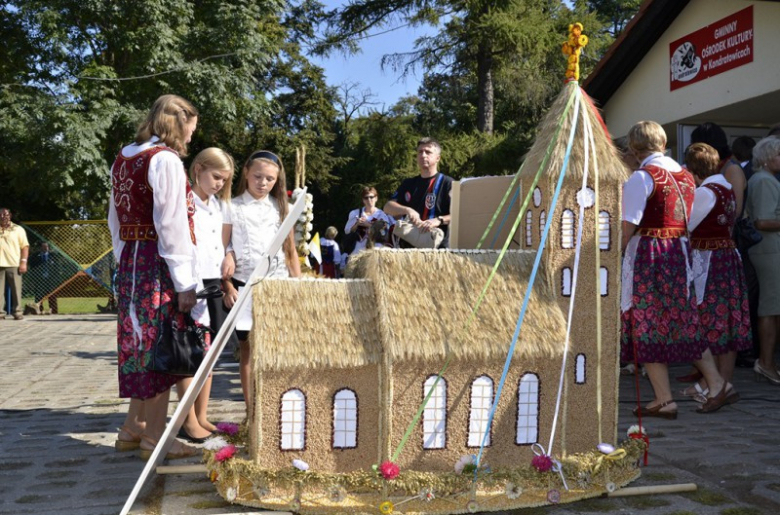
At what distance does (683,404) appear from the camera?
610 centimetres

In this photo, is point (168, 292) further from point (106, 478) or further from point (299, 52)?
point (299, 52)

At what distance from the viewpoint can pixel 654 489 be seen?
12.1 feet

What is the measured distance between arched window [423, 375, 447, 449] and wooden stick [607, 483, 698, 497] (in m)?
0.87

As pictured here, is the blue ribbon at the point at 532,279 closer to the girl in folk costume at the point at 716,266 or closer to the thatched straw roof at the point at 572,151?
the thatched straw roof at the point at 572,151

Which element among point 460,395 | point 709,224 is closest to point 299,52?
point 709,224

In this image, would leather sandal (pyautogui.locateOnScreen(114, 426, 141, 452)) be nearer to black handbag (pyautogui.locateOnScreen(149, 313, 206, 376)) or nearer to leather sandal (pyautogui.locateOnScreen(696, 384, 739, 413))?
black handbag (pyautogui.locateOnScreen(149, 313, 206, 376))

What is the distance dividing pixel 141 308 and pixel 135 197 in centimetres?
61

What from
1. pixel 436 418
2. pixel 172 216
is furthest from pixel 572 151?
pixel 172 216

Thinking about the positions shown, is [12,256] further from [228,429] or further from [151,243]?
[228,429]

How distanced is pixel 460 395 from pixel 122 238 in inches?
82.5

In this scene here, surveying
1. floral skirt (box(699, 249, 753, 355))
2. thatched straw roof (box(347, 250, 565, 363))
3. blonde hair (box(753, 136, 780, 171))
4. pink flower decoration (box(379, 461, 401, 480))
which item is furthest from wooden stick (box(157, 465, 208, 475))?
blonde hair (box(753, 136, 780, 171))

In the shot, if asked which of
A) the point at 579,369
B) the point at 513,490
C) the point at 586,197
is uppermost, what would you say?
the point at 586,197

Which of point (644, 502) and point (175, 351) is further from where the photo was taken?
point (175, 351)

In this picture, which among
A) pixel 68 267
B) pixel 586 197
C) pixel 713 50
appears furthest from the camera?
pixel 68 267
